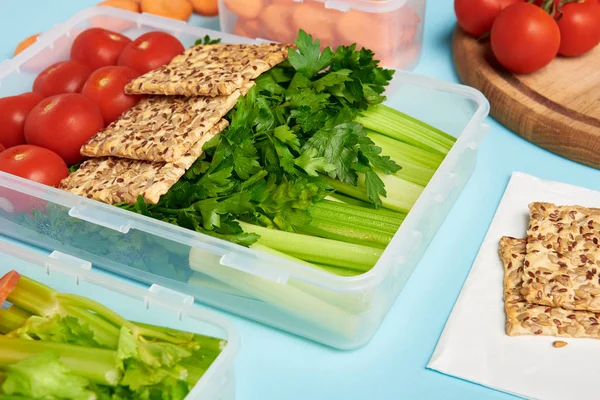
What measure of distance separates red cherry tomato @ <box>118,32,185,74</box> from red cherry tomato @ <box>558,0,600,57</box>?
101 cm

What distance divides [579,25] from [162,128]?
1.14m

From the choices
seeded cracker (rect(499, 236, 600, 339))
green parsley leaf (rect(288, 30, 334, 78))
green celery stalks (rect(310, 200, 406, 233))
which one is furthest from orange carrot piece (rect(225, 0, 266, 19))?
seeded cracker (rect(499, 236, 600, 339))

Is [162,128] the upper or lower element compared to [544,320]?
upper

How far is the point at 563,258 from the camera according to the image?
60.7 inches

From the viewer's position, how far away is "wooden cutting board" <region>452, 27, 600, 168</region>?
1.92 metres

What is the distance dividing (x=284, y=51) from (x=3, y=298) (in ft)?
2.94

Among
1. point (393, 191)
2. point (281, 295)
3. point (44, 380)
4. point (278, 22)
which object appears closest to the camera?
point (44, 380)

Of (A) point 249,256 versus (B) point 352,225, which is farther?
(B) point 352,225

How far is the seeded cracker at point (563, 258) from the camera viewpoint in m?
1.47

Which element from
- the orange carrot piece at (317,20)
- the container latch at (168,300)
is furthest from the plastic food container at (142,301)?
the orange carrot piece at (317,20)

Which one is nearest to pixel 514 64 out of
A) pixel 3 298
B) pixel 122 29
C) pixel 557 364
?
pixel 557 364

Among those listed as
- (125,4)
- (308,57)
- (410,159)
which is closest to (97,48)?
(125,4)

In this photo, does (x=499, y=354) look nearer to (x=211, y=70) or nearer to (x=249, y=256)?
(x=249, y=256)

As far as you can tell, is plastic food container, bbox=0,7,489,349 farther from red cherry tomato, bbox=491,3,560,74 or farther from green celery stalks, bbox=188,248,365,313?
red cherry tomato, bbox=491,3,560,74
